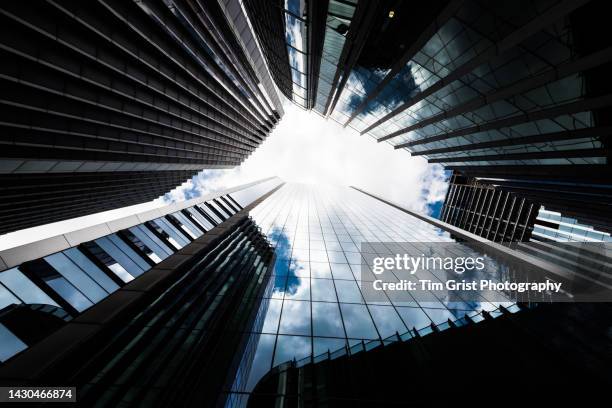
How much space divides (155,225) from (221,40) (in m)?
24.0

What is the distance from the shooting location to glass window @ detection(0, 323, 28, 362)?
7574 millimetres

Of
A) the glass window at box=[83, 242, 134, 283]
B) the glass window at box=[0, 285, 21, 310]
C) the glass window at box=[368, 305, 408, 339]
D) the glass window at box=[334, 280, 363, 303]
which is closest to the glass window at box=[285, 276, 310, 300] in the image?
the glass window at box=[334, 280, 363, 303]

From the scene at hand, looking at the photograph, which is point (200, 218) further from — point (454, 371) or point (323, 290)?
point (454, 371)

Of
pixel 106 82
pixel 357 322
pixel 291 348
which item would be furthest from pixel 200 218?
pixel 357 322

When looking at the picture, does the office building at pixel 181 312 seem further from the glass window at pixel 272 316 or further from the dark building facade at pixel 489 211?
the dark building facade at pixel 489 211

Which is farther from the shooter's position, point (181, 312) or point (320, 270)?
point (320, 270)

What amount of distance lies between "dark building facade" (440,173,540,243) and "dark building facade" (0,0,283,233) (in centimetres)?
5562

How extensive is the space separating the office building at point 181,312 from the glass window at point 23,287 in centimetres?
4

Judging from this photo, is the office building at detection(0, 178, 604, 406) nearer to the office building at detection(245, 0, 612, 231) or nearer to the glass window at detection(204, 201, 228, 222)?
→ the glass window at detection(204, 201, 228, 222)

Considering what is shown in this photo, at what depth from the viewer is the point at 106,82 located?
18.2 m

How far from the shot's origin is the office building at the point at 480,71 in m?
12.6

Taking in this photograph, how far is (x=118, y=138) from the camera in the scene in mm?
25109

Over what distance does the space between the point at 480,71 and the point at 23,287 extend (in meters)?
24.7

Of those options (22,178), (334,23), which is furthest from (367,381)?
(22,178)
